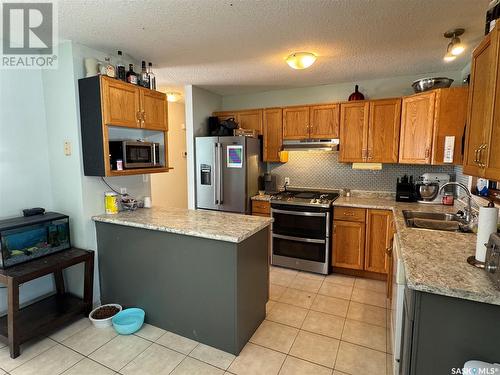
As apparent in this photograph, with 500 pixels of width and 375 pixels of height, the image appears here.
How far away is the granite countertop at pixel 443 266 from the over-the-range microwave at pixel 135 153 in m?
2.29

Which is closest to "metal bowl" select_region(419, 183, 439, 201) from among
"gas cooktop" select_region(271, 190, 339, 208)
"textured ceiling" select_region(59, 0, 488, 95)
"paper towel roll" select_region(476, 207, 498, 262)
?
"gas cooktop" select_region(271, 190, 339, 208)

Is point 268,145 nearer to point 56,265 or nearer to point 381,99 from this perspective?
point 381,99

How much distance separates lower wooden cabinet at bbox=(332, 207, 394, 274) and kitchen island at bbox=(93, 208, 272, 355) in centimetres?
133

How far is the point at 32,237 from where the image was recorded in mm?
2266

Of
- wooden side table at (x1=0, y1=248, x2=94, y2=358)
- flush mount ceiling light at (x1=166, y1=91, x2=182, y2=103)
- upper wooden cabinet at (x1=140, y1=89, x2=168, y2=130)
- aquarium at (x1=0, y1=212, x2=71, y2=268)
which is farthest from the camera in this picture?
flush mount ceiling light at (x1=166, y1=91, x2=182, y2=103)

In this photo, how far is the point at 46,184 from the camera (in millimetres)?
2631

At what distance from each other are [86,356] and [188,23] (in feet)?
8.43

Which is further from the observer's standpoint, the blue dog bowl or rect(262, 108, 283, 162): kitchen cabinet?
rect(262, 108, 283, 162): kitchen cabinet

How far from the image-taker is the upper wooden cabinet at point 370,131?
10.8 feet

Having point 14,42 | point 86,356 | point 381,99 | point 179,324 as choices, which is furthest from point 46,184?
point 381,99

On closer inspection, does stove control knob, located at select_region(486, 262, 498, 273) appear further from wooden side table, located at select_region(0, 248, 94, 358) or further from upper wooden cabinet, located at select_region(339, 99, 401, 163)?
wooden side table, located at select_region(0, 248, 94, 358)

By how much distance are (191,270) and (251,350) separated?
0.76 metres

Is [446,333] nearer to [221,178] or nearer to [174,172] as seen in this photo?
[221,178]

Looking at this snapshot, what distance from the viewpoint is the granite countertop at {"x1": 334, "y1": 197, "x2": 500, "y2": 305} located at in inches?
45.2
